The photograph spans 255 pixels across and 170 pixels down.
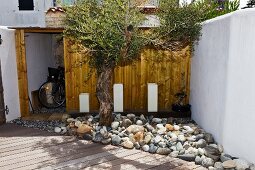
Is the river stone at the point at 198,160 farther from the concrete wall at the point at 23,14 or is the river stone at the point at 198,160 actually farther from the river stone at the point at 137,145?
the concrete wall at the point at 23,14

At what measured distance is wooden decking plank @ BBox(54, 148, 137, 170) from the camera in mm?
4359

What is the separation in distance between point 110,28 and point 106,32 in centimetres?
11

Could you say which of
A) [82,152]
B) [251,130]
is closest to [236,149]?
[251,130]

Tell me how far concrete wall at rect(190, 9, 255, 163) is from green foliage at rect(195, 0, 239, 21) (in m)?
0.37

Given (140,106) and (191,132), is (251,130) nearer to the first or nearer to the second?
(191,132)

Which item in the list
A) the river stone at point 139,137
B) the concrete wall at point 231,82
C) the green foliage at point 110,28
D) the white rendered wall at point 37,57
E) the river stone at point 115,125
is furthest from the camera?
the white rendered wall at point 37,57

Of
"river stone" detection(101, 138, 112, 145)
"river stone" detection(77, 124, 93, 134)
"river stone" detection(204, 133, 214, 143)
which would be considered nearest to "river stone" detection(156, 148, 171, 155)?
"river stone" detection(204, 133, 214, 143)

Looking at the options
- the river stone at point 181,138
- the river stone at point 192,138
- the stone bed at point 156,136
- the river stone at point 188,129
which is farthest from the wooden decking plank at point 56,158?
the river stone at point 188,129

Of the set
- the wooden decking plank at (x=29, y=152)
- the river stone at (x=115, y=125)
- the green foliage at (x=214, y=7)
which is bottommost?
the wooden decking plank at (x=29, y=152)

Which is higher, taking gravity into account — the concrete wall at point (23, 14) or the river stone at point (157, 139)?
the concrete wall at point (23, 14)

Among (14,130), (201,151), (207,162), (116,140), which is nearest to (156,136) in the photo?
(116,140)

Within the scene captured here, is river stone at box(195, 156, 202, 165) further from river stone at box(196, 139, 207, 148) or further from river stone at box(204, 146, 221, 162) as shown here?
river stone at box(196, 139, 207, 148)

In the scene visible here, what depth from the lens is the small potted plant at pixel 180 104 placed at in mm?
7059

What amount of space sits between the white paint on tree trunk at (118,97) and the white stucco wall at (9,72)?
257 centimetres
